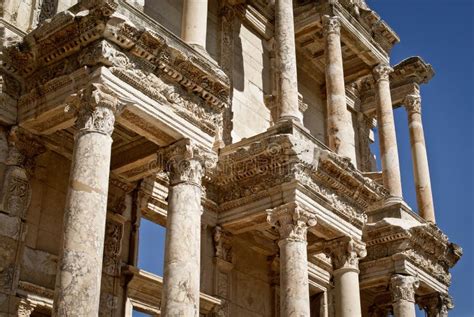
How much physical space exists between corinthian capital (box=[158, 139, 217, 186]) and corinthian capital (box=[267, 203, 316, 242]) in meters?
2.74

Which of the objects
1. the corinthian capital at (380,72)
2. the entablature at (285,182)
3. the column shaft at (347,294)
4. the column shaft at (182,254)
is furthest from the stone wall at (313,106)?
the column shaft at (182,254)

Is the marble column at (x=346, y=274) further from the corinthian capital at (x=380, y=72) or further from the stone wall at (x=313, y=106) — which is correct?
the corinthian capital at (x=380, y=72)

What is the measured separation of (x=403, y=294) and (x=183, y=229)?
8.92 metres

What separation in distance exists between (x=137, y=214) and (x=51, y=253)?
2475 mm

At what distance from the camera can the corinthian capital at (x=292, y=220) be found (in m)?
15.6

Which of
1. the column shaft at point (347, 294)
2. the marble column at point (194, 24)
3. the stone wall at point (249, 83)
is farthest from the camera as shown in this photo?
the stone wall at point (249, 83)

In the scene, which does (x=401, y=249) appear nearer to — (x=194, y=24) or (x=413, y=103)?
(x=413, y=103)

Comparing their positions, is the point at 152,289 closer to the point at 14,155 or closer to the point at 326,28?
the point at 14,155

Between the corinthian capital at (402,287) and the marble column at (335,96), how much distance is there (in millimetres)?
3593

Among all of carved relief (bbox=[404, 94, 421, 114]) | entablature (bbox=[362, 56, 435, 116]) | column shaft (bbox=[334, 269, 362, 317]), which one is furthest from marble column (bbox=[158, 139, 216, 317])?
entablature (bbox=[362, 56, 435, 116])

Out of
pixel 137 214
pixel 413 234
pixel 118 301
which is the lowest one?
pixel 118 301

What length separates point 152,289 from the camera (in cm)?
1564

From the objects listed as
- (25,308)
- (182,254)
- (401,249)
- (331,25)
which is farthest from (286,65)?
(25,308)

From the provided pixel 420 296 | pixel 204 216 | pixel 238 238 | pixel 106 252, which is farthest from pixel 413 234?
pixel 106 252
